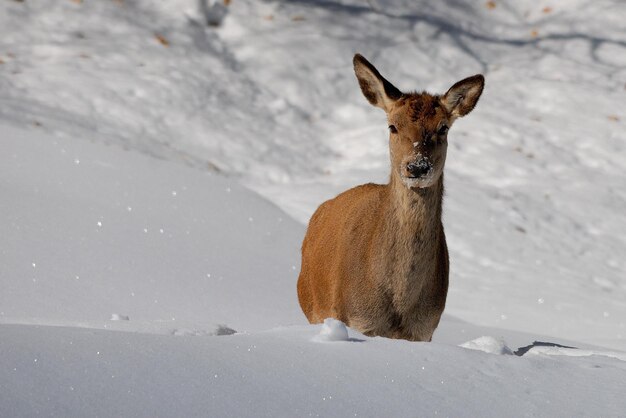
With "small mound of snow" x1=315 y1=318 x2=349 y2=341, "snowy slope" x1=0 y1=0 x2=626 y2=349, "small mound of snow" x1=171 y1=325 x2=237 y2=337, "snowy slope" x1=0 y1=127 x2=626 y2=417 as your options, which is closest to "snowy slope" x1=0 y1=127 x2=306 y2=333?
"snowy slope" x1=0 y1=127 x2=626 y2=417

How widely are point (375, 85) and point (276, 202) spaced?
429cm

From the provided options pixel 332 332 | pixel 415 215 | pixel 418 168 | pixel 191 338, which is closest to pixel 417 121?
pixel 418 168

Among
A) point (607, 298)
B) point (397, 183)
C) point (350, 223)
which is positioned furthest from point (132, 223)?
point (607, 298)

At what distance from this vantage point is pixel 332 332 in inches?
180

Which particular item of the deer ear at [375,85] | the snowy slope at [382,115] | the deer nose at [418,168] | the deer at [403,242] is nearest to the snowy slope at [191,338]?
the deer at [403,242]

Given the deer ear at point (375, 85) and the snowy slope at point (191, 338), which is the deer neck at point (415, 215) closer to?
the deer ear at point (375, 85)

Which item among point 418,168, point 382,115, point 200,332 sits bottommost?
point 382,115

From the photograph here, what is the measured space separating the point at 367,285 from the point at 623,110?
27.3 feet

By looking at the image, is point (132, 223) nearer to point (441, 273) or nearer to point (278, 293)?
point (278, 293)

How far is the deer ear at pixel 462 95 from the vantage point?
6.55 m

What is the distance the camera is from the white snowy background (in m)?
3.99

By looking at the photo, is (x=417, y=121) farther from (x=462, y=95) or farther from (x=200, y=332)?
(x=200, y=332)

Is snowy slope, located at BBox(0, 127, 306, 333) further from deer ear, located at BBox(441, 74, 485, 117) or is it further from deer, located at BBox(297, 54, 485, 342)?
deer ear, located at BBox(441, 74, 485, 117)

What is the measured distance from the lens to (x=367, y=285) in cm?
606
